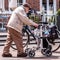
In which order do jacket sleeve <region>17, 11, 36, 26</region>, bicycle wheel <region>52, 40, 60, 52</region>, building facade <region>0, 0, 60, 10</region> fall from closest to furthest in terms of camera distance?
A: 1. jacket sleeve <region>17, 11, 36, 26</region>
2. bicycle wheel <region>52, 40, 60, 52</region>
3. building facade <region>0, 0, 60, 10</region>

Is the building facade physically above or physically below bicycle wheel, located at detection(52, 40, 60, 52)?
above

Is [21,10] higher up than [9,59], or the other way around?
[21,10]

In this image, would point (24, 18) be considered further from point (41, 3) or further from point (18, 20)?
point (41, 3)

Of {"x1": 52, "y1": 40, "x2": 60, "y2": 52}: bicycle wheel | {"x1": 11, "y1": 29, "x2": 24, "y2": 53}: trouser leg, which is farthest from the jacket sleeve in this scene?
{"x1": 52, "y1": 40, "x2": 60, "y2": 52}: bicycle wheel

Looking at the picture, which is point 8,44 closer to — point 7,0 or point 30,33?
point 30,33

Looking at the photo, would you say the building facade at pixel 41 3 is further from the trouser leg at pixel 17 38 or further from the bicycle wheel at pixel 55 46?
the trouser leg at pixel 17 38

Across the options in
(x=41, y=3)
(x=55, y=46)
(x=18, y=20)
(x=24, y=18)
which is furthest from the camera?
(x=41, y=3)

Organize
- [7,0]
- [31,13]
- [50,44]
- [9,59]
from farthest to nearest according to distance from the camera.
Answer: [7,0] < [31,13] < [50,44] < [9,59]

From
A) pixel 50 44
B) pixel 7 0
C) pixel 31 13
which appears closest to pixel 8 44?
pixel 50 44

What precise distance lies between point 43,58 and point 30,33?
4.79 feet

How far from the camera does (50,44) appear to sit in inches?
492

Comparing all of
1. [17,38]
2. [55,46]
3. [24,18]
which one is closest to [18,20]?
[24,18]

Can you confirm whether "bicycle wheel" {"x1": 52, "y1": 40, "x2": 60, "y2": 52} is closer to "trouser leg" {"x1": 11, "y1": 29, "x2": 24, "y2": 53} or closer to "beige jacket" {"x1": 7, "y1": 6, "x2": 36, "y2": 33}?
"trouser leg" {"x1": 11, "y1": 29, "x2": 24, "y2": 53}

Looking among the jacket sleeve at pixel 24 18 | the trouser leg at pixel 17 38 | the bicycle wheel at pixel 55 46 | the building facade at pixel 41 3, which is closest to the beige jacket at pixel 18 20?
the jacket sleeve at pixel 24 18
